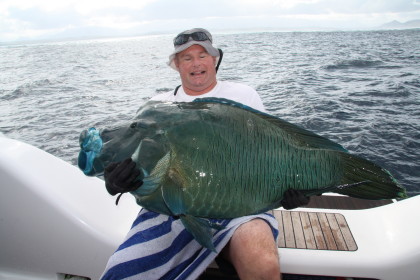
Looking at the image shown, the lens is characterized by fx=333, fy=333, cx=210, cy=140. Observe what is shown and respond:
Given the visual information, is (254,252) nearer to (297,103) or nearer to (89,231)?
(89,231)

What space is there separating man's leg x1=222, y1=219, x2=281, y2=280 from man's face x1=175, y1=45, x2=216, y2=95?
4.85 feet

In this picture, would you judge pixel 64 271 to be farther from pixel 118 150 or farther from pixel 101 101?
pixel 101 101

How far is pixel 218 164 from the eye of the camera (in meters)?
2.06

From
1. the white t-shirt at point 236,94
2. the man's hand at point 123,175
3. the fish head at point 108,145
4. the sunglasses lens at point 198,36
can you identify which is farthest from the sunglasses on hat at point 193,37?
the man's hand at point 123,175

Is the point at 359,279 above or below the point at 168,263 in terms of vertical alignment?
A: below

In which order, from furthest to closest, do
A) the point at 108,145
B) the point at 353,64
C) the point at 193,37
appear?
the point at 353,64 → the point at 193,37 → the point at 108,145

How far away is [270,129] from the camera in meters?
2.19

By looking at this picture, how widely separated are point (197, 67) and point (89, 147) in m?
1.61

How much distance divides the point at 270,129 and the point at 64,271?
8.24 ft

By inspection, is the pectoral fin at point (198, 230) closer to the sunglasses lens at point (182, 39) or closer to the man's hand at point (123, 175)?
the man's hand at point (123, 175)


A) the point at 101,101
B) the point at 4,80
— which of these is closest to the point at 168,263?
the point at 101,101

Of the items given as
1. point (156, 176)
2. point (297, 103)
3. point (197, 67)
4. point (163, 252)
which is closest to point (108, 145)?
point (156, 176)

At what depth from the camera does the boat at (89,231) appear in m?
2.74

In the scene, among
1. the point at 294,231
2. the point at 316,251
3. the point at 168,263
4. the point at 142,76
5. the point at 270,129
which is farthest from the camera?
the point at 142,76
